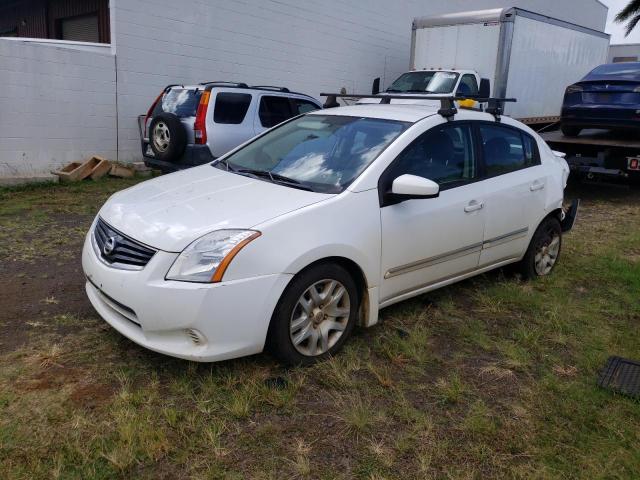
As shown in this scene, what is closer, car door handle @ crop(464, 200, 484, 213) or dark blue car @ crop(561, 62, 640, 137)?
car door handle @ crop(464, 200, 484, 213)

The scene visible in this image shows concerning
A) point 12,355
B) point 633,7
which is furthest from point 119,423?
point 633,7

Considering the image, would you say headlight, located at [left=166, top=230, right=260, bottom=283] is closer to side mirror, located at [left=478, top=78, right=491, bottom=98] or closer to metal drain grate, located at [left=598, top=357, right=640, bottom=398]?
metal drain grate, located at [left=598, top=357, right=640, bottom=398]

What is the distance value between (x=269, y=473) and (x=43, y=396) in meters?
1.37

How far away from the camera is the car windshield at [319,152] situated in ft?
12.5

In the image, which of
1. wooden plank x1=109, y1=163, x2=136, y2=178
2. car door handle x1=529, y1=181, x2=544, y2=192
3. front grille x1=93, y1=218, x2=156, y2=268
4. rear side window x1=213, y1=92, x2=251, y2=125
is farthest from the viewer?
wooden plank x1=109, y1=163, x2=136, y2=178

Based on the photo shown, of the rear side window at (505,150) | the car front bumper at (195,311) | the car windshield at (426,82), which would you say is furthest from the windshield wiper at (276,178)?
the car windshield at (426,82)

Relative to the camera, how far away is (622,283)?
208 inches

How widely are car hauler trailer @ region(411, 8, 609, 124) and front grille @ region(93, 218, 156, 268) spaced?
33.9 ft

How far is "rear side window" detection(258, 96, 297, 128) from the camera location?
8.88 meters

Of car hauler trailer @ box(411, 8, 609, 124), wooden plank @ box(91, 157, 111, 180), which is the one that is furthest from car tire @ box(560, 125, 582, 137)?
wooden plank @ box(91, 157, 111, 180)

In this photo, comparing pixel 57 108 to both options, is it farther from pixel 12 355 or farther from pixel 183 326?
pixel 183 326

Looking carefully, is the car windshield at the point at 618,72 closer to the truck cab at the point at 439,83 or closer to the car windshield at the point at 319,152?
the truck cab at the point at 439,83

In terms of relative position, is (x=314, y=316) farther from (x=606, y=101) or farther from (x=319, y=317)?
(x=606, y=101)

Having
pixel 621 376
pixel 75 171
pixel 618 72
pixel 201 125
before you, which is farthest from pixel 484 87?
pixel 621 376
